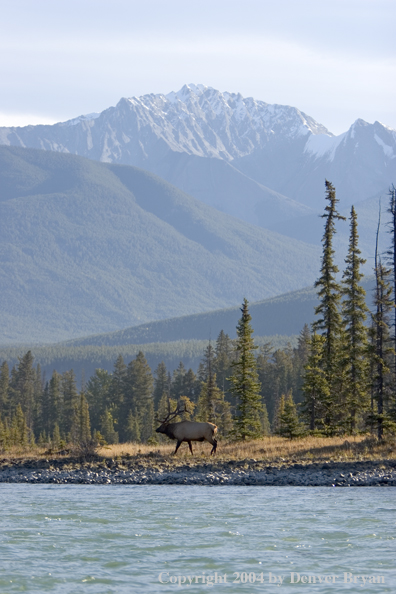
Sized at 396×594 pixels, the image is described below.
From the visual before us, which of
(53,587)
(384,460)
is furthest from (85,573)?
(384,460)

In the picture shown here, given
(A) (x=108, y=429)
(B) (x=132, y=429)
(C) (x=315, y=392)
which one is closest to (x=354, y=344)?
(C) (x=315, y=392)

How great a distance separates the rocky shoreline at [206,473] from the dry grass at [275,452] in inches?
55.4

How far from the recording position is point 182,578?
18812 mm

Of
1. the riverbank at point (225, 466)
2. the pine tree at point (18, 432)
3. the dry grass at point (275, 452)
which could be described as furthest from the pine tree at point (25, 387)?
the riverbank at point (225, 466)

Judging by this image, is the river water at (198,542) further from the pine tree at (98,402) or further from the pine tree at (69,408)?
the pine tree at (98,402)

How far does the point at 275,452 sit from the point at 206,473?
7659 mm

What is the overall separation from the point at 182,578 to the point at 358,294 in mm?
42230

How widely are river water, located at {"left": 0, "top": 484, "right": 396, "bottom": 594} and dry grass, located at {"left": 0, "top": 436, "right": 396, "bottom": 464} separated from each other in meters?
8.63

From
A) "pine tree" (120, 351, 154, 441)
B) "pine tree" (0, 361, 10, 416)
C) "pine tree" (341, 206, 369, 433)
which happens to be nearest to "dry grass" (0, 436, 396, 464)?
"pine tree" (341, 206, 369, 433)

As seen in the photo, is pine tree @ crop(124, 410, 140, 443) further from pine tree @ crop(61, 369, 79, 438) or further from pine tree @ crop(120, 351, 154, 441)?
pine tree @ crop(61, 369, 79, 438)

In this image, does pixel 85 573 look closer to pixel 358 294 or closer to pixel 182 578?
pixel 182 578

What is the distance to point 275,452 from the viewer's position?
43188 mm

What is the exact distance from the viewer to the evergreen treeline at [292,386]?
49.9 meters

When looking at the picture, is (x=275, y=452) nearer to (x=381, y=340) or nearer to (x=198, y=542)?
(x=381, y=340)
